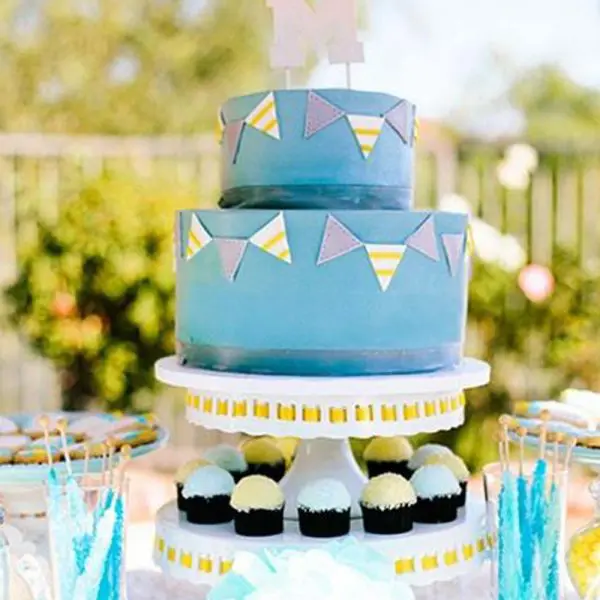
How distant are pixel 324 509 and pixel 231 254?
0.36 meters

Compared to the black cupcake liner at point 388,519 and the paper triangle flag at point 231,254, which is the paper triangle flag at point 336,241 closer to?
the paper triangle flag at point 231,254

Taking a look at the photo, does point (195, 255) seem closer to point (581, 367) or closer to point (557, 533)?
point (557, 533)

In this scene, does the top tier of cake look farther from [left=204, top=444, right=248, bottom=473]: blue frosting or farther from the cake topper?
[left=204, top=444, right=248, bottom=473]: blue frosting

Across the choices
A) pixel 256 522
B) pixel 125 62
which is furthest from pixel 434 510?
pixel 125 62

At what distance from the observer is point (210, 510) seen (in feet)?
5.20

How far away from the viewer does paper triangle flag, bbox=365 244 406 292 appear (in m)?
1.55

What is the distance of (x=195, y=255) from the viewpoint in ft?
5.39

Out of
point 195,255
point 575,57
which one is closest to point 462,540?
point 195,255

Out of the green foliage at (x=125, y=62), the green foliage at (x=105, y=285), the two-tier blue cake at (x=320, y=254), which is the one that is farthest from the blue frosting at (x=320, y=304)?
the green foliage at (x=125, y=62)

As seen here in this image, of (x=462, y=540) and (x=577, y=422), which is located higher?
(x=577, y=422)

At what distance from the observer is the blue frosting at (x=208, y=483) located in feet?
5.19

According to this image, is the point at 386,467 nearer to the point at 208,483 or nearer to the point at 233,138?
the point at 208,483

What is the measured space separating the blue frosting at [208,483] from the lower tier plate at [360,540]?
0.04 meters

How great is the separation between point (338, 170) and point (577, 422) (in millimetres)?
497
